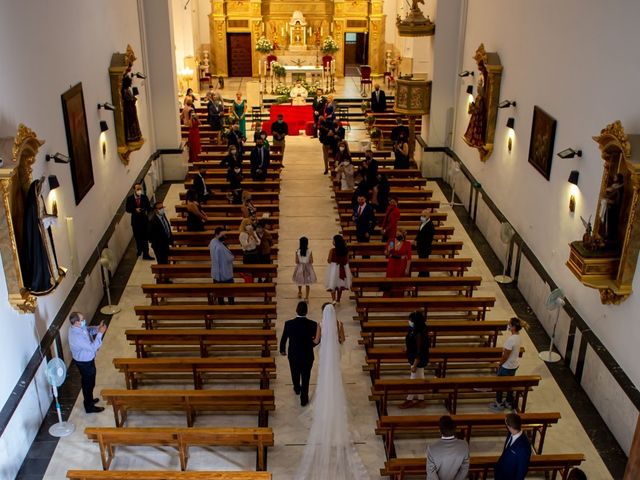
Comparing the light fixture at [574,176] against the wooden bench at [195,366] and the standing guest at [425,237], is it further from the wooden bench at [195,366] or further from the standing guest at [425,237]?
the wooden bench at [195,366]

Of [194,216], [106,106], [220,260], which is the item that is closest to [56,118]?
[106,106]

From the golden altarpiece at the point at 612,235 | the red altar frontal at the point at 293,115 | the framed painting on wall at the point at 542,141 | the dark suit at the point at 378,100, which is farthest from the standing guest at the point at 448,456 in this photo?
the red altar frontal at the point at 293,115

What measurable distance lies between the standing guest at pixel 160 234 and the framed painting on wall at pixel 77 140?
125 cm

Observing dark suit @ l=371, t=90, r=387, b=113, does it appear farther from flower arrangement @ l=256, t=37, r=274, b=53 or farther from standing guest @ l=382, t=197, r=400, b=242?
standing guest @ l=382, t=197, r=400, b=242

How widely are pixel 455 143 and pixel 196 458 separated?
38.9 feet

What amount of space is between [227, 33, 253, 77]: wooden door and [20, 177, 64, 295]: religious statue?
2187 cm

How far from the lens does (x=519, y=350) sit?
912 centimetres

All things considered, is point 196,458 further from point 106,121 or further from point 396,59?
point 396,59

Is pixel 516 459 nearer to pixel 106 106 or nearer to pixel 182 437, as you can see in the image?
pixel 182 437

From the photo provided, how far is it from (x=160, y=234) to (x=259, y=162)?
4.65 metres

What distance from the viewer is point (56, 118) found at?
33.5 feet

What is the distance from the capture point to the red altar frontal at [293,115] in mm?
22984

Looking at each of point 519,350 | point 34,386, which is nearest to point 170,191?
point 34,386

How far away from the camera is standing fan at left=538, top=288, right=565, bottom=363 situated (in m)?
10.1
